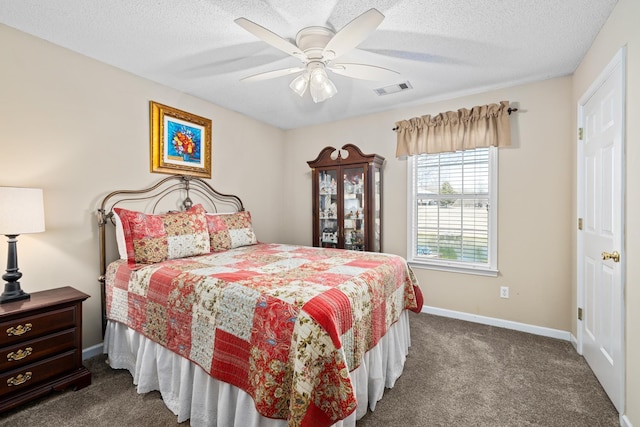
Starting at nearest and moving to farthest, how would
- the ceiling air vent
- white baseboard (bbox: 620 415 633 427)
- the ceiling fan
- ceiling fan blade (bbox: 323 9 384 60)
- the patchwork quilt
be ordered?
the patchwork quilt, ceiling fan blade (bbox: 323 9 384 60), white baseboard (bbox: 620 415 633 427), the ceiling fan, the ceiling air vent

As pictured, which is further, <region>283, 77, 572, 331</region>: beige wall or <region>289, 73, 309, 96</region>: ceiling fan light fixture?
<region>283, 77, 572, 331</region>: beige wall

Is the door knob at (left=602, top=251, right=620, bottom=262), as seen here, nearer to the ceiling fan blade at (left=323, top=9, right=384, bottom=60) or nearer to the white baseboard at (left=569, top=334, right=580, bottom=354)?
the white baseboard at (left=569, top=334, right=580, bottom=354)

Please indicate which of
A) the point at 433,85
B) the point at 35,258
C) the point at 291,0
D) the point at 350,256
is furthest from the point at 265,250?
the point at 433,85

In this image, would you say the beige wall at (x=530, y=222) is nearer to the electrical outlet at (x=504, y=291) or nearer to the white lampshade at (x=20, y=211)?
the electrical outlet at (x=504, y=291)

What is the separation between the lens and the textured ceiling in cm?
186

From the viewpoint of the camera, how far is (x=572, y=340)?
2740 mm

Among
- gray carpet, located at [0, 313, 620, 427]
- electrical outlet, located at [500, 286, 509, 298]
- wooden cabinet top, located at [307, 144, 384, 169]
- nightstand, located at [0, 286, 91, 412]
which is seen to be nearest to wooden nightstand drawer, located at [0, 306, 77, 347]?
nightstand, located at [0, 286, 91, 412]

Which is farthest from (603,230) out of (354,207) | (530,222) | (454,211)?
(354,207)

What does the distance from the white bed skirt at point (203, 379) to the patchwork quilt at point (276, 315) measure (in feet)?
0.28

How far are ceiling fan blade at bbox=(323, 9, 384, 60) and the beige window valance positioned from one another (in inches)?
73.7

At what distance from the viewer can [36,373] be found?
1881mm

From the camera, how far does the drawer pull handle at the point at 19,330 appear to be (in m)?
1.77

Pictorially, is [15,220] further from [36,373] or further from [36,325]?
[36,373]

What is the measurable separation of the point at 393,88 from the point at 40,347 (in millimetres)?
3596
